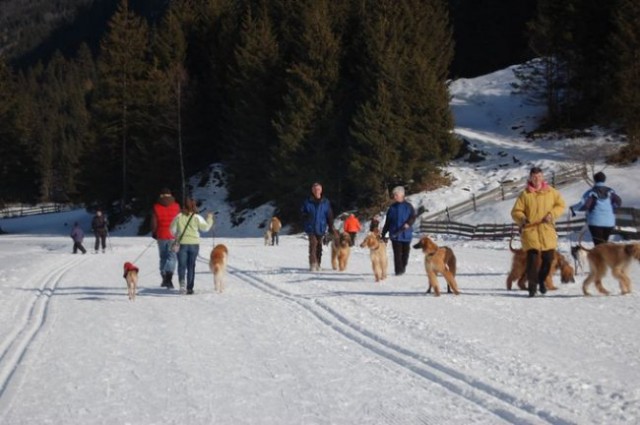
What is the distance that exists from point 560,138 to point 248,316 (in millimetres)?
37348

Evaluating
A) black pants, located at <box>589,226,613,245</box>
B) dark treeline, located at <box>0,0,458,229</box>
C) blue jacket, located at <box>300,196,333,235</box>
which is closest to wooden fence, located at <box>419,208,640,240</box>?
dark treeline, located at <box>0,0,458,229</box>

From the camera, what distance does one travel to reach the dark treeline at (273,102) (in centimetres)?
3641

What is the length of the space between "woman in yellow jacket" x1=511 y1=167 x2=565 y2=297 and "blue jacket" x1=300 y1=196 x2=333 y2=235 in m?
5.78

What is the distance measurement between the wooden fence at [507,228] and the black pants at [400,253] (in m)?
7.05

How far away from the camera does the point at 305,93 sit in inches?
1486

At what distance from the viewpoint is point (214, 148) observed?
51.8 meters

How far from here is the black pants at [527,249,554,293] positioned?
9.91 m

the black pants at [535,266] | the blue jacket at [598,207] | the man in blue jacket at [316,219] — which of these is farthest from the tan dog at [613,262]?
the man in blue jacket at [316,219]

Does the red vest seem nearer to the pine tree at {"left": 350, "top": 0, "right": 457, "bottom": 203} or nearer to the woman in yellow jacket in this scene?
the woman in yellow jacket

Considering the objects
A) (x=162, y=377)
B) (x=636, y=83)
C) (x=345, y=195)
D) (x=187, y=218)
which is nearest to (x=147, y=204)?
(x=345, y=195)

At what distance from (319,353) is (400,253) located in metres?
7.09

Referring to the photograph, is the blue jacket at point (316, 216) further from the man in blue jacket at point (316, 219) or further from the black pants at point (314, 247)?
the black pants at point (314, 247)

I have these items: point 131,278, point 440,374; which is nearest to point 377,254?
point 131,278

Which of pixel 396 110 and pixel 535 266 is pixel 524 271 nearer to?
pixel 535 266
